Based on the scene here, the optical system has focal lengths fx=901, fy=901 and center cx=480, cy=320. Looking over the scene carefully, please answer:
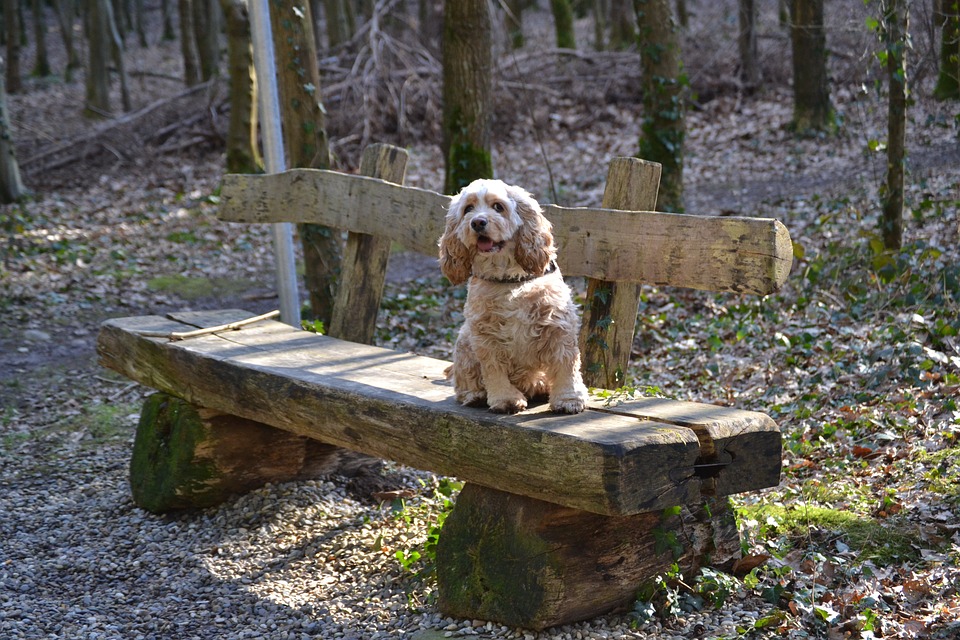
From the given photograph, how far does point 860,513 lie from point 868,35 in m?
5.09

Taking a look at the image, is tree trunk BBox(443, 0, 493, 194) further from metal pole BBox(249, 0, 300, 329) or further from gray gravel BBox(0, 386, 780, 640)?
gray gravel BBox(0, 386, 780, 640)

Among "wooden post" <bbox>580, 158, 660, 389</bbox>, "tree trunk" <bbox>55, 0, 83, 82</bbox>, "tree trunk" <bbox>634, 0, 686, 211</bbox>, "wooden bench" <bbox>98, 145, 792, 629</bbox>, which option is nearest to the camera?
"wooden bench" <bbox>98, 145, 792, 629</bbox>

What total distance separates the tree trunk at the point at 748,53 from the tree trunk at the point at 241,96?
8536 millimetres

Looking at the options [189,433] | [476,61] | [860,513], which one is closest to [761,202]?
[476,61]

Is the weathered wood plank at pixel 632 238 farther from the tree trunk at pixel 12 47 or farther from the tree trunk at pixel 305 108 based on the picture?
the tree trunk at pixel 12 47

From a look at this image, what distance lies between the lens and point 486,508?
403 cm

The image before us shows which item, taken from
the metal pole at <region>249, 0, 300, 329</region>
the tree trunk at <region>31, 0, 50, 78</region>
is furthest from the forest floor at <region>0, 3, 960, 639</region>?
the tree trunk at <region>31, 0, 50, 78</region>

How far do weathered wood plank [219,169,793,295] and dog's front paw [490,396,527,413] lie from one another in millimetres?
1029

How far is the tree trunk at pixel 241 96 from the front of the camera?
1298 centimetres

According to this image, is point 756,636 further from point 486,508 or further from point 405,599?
point 405,599

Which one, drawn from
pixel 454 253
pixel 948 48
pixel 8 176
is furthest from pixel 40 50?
pixel 454 253

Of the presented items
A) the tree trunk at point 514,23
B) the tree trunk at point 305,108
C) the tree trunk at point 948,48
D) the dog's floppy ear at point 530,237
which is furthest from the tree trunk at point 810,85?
the dog's floppy ear at point 530,237

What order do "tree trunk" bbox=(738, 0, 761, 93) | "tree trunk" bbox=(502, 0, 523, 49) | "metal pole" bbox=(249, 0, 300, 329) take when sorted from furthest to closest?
"tree trunk" bbox=(502, 0, 523, 49)
"tree trunk" bbox=(738, 0, 761, 93)
"metal pole" bbox=(249, 0, 300, 329)

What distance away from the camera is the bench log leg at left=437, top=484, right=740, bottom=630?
3809 mm
